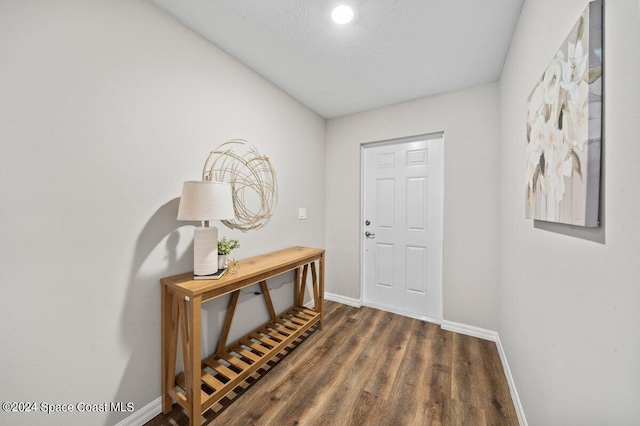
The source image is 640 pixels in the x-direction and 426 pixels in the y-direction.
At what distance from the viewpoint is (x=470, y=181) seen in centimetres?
232

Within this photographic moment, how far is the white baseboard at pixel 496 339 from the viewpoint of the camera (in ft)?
4.58

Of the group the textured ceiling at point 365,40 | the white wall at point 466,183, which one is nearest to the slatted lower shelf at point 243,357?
the white wall at point 466,183

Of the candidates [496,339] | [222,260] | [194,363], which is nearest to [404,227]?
[496,339]

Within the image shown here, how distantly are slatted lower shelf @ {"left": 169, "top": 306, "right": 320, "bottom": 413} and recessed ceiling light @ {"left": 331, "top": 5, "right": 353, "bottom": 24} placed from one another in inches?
91.6

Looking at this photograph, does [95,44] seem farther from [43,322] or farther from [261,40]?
[43,322]

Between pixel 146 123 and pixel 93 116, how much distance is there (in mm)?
238

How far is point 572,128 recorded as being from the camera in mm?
780

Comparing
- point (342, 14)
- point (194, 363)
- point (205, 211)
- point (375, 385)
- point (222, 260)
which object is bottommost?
point (375, 385)

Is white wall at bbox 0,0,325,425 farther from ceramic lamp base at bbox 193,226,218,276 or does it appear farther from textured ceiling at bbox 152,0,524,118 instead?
textured ceiling at bbox 152,0,524,118

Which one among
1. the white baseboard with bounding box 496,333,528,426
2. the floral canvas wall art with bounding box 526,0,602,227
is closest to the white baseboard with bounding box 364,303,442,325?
the white baseboard with bounding box 496,333,528,426

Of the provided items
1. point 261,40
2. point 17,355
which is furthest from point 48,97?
point 261,40

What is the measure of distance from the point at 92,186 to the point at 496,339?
322 centimetres

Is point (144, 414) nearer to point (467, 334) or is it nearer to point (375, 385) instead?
point (375, 385)

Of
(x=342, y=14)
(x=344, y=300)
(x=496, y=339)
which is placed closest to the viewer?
(x=342, y=14)
